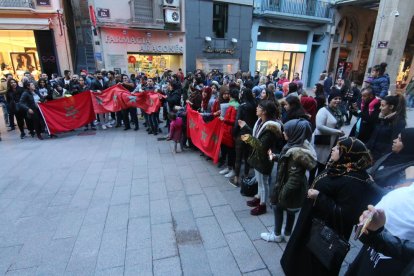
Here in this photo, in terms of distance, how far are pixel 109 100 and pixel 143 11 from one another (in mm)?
8908

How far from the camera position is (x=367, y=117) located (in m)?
4.36

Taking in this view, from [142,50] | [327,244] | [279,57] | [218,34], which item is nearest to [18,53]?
[142,50]

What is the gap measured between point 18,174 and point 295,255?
20.2 feet

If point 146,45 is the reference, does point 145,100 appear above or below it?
below

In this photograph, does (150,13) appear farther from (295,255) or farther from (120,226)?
(295,255)

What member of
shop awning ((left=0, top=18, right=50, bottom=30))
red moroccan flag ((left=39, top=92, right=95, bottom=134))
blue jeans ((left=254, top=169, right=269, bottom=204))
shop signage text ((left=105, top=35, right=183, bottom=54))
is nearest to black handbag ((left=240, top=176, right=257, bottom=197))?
blue jeans ((left=254, top=169, right=269, bottom=204))

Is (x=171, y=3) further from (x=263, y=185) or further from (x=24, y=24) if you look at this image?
(x=263, y=185)

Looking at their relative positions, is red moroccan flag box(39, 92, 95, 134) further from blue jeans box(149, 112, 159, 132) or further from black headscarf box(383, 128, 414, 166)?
black headscarf box(383, 128, 414, 166)

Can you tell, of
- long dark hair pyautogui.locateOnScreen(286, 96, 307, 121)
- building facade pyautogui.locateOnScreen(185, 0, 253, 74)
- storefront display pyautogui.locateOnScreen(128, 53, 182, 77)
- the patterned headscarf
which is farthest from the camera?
building facade pyautogui.locateOnScreen(185, 0, 253, 74)

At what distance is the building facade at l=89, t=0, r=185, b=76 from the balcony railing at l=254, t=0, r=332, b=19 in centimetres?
594

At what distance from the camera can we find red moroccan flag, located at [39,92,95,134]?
26.5 feet

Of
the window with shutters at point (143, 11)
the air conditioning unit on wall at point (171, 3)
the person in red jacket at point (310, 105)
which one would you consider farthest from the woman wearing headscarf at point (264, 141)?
the air conditioning unit on wall at point (171, 3)

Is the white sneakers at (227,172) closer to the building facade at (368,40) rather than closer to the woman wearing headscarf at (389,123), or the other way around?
the woman wearing headscarf at (389,123)

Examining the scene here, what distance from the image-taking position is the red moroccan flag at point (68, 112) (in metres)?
8.09
